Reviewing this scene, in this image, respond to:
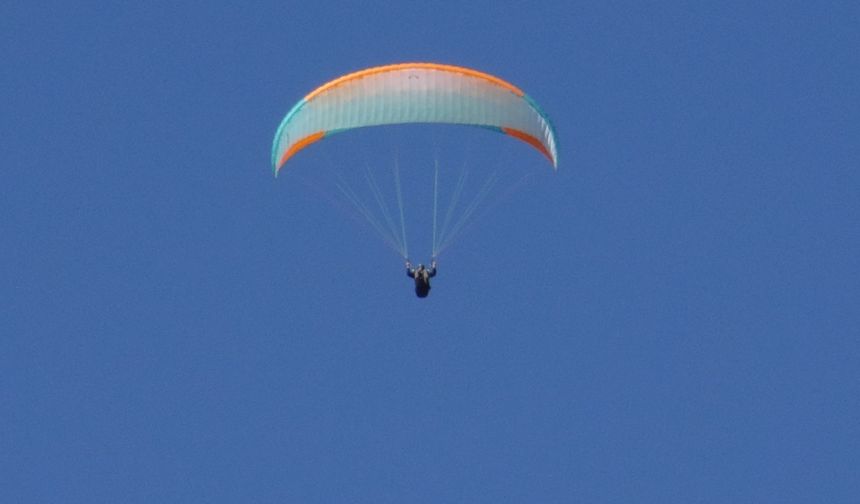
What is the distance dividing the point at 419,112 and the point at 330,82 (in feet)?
4.61

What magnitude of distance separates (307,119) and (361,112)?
0.89m

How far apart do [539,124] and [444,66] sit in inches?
70.2

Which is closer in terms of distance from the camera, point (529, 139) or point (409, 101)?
point (409, 101)

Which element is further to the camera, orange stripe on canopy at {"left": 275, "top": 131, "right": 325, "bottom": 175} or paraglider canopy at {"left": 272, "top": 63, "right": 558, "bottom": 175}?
orange stripe on canopy at {"left": 275, "top": 131, "right": 325, "bottom": 175}

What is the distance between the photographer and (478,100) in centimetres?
6197

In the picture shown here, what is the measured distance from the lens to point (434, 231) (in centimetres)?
6234

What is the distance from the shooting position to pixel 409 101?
61.8 metres

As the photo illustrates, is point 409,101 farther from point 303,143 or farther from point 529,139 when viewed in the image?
point 529,139

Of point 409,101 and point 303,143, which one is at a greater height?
point 409,101

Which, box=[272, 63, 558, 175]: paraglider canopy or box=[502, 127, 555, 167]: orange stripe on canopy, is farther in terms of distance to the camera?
box=[502, 127, 555, 167]: orange stripe on canopy

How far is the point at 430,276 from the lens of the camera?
63.1 metres

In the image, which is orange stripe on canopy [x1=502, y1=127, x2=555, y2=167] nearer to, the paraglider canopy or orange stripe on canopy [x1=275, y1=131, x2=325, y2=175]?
the paraglider canopy

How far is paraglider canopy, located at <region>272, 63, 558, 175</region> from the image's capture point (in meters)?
61.8

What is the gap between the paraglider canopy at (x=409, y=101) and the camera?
203ft
